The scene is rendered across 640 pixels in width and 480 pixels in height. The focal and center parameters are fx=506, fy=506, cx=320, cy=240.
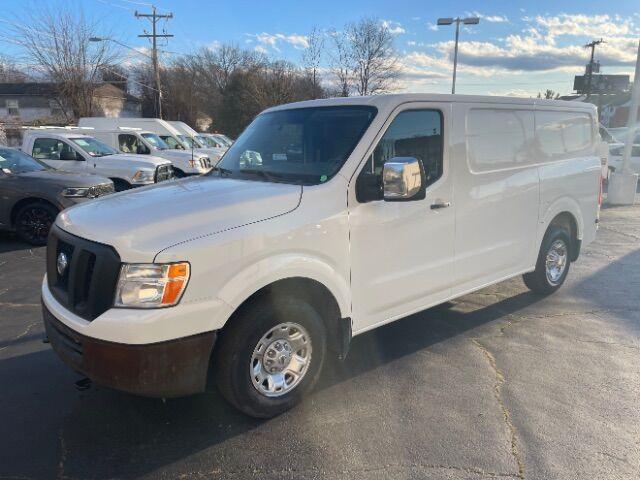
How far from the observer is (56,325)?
3014 mm

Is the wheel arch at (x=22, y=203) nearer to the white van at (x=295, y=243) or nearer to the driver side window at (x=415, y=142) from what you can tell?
the white van at (x=295, y=243)

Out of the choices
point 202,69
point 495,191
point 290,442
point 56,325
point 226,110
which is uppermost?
point 202,69

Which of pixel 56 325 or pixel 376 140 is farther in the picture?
pixel 376 140

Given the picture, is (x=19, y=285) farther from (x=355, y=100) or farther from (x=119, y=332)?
(x=355, y=100)

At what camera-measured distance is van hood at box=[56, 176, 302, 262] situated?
2723 mm

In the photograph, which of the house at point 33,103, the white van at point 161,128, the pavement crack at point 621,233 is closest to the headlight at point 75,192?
the pavement crack at point 621,233

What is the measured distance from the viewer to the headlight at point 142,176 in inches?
458

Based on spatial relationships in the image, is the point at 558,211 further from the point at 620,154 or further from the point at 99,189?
the point at 620,154

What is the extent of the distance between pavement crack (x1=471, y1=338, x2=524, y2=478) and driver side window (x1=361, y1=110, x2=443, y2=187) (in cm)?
153

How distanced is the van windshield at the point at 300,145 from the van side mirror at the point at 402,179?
37cm

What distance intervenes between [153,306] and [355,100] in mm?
2189

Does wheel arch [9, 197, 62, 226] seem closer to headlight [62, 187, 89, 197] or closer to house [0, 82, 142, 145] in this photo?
headlight [62, 187, 89, 197]

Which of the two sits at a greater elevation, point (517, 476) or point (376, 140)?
point (376, 140)

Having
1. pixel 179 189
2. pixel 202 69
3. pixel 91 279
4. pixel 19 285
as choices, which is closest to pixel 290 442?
pixel 91 279
